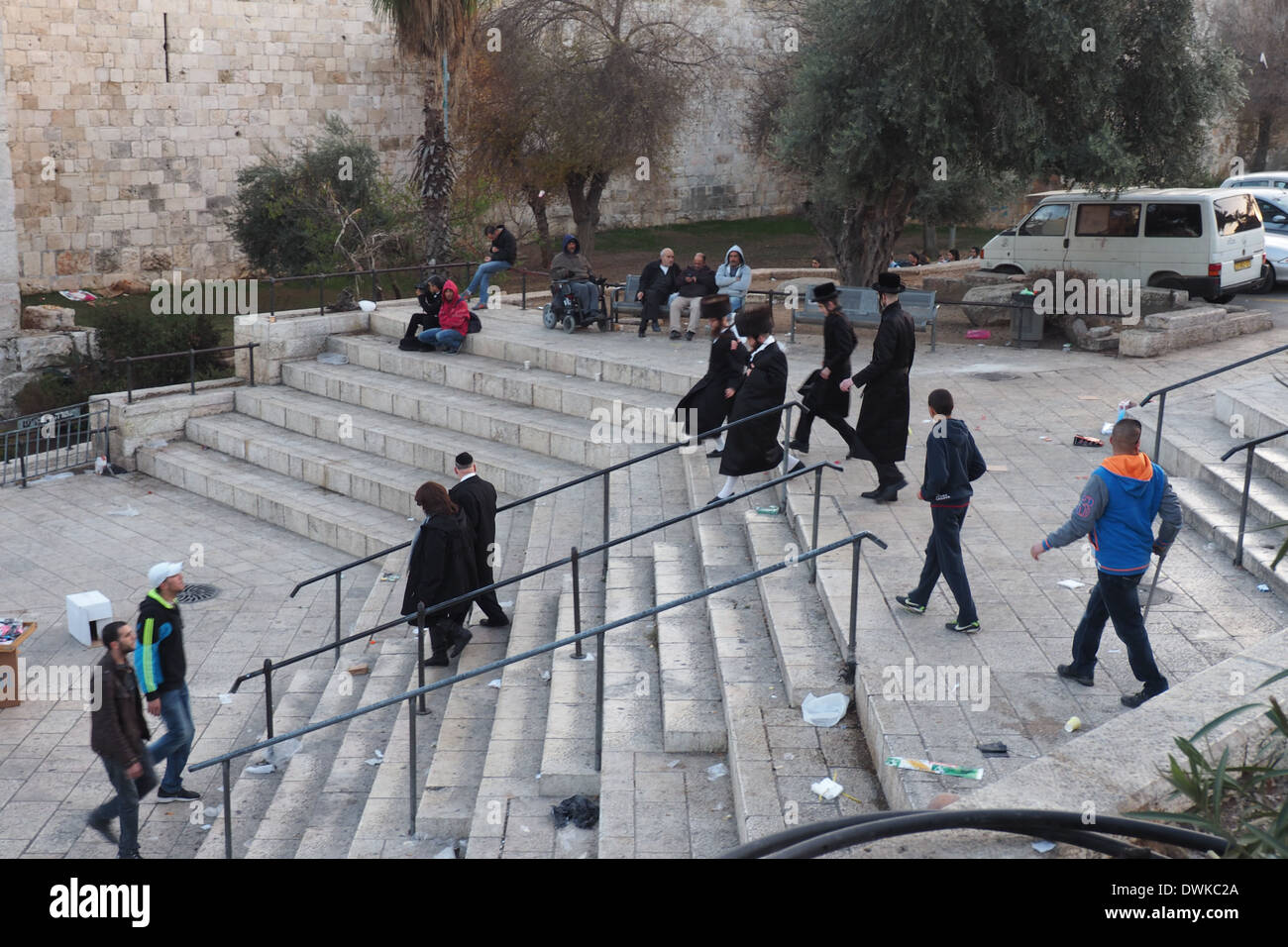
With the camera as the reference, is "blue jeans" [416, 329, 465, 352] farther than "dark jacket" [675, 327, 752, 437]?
Yes

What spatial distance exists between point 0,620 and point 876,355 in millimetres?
7030

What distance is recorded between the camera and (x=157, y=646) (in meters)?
7.52

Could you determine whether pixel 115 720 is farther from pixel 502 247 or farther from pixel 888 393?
pixel 502 247

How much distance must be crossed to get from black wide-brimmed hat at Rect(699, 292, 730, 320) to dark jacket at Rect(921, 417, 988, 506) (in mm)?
3367

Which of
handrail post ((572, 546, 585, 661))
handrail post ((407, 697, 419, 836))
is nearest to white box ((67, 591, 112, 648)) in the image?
handrail post ((572, 546, 585, 661))

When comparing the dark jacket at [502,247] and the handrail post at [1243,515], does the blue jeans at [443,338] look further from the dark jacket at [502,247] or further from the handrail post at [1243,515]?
the handrail post at [1243,515]

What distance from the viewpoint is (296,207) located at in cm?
2161

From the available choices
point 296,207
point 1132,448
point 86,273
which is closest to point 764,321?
point 1132,448

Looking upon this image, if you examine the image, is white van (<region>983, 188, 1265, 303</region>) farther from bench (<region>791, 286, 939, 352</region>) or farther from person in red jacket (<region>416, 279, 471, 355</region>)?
person in red jacket (<region>416, 279, 471, 355</region>)

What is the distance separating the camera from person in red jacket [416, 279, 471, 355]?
623 inches

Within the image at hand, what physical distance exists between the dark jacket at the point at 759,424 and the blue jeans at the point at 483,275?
8161mm

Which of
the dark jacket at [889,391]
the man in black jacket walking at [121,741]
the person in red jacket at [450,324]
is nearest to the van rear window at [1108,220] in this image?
the person in red jacket at [450,324]

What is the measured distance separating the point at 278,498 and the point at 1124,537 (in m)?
9.87

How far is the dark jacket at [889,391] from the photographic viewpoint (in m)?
8.92
